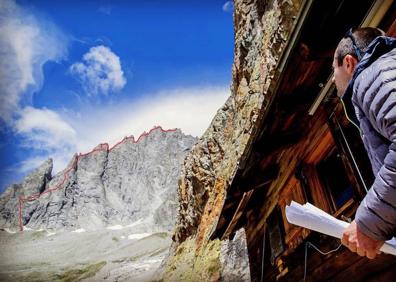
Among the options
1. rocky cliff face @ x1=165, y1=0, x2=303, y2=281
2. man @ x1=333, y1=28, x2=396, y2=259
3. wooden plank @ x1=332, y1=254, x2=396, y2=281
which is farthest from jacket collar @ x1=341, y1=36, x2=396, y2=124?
rocky cliff face @ x1=165, y1=0, x2=303, y2=281

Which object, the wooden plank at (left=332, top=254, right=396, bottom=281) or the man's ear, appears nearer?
the man's ear

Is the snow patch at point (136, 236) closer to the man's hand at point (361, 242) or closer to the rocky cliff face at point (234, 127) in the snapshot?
the rocky cliff face at point (234, 127)

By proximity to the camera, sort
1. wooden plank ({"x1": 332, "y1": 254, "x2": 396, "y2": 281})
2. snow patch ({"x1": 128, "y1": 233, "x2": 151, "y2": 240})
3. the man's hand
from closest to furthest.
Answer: the man's hand, wooden plank ({"x1": 332, "y1": 254, "x2": 396, "y2": 281}), snow patch ({"x1": 128, "y1": 233, "x2": 151, "y2": 240})

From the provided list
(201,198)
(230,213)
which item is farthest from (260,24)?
(230,213)

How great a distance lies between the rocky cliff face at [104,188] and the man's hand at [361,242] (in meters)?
90.7

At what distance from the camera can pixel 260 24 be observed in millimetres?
17359

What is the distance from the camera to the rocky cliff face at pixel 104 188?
10896cm

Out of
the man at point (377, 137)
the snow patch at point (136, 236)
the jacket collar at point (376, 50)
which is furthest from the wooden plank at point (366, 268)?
the snow patch at point (136, 236)

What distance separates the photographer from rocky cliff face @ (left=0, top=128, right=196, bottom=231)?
109m

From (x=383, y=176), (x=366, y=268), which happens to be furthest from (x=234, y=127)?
(x=383, y=176)

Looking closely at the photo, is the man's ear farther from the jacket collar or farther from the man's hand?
the man's hand

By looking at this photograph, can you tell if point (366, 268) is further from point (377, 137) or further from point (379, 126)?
point (379, 126)

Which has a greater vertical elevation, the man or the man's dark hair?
the man's dark hair

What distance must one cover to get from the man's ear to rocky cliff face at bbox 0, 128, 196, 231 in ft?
297
